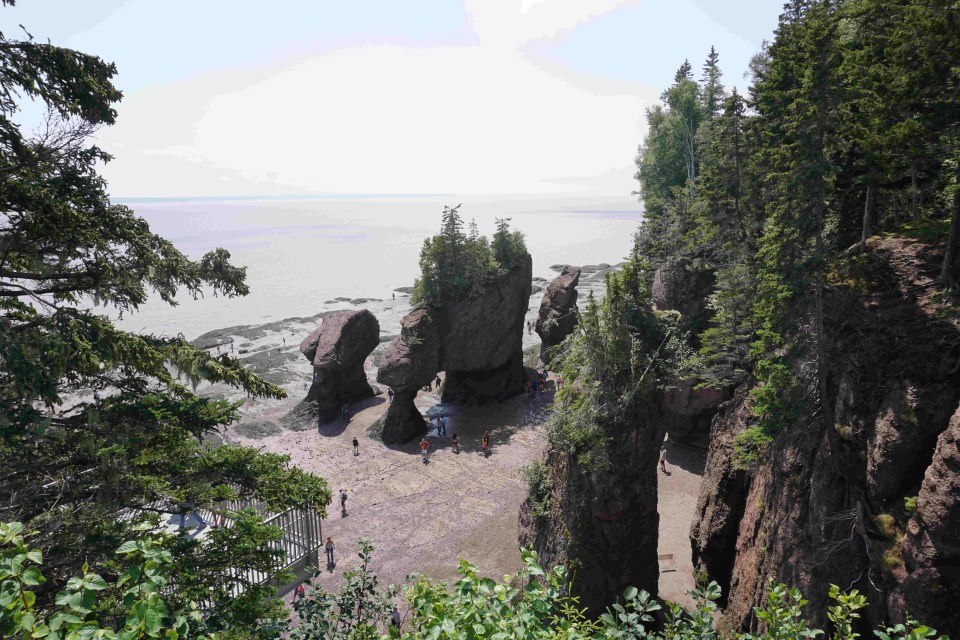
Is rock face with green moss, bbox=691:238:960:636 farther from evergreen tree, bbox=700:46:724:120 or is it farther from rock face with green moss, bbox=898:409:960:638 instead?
evergreen tree, bbox=700:46:724:120

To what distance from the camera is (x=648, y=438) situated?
15.1 metres

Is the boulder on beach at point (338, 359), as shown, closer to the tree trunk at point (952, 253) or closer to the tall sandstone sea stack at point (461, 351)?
the tall sandstone sea stack at point (461, 351)

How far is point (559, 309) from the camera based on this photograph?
1457 inches

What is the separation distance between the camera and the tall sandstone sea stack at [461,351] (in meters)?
29.2

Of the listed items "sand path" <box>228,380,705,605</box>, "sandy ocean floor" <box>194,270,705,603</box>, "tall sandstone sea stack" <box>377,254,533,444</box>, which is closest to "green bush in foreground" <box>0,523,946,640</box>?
"sandy ocean floor" <box>194,270,705,603</box>

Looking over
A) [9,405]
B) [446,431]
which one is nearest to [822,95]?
[9,405]

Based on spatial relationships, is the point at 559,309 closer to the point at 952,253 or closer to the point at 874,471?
the point at 952,253

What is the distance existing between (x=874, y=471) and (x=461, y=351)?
77.5 ft

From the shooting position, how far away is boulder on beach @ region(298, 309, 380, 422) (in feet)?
106

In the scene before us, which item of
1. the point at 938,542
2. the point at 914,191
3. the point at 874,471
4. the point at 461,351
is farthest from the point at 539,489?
the point at 461,351

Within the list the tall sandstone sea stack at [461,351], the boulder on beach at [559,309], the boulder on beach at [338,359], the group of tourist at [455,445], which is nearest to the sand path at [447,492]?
the group of tourist at [455,445]

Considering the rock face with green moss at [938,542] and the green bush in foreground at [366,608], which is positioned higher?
the green bush in foreground at [366,608]

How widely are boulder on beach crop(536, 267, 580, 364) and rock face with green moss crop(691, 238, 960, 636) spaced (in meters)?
23.1

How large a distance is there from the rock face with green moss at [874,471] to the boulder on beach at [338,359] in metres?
24.4
